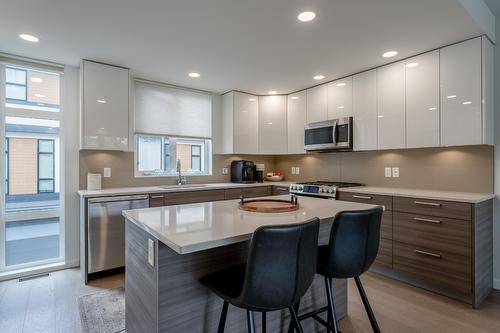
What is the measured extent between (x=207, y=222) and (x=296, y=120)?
3.19 metres

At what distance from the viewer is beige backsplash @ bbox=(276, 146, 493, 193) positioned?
9.07 ft

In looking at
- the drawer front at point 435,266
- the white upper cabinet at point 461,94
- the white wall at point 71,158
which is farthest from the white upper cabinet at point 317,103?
the white wall at point 71,158

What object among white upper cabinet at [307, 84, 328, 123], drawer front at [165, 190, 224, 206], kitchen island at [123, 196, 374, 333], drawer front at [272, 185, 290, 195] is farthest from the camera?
drawer front at [272, 185, 290, 195]

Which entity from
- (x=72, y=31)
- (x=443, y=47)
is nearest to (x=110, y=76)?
(x=72, y=31)

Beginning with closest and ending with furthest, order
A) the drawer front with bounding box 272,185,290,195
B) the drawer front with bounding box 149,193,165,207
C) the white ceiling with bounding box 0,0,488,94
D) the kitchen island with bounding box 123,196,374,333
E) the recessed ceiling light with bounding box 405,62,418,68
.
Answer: the kitchen island with bounding box 123,196,374,333, the white ceiling with bounding box 0,0,488,94, the recessed ceiling light with bounding box 405,62,418,68, the drawer front with bounding box 149,193,165,207, the drawer front with bounding box 272,185,290,195

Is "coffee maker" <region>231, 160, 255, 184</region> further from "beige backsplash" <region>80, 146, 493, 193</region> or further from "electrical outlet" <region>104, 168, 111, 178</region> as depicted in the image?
"electrical outlet" <region>104, 168, 111, 178</region>

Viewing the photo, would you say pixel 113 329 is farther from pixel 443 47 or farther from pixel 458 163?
pixel 443 47

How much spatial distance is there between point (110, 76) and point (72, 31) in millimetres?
815

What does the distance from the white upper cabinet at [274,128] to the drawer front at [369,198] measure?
1.53 m

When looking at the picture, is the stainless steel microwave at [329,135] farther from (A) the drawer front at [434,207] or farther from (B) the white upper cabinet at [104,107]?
(B) the white upper cabinet at [104,107]

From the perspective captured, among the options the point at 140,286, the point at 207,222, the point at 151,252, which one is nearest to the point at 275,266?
the point at 207,222

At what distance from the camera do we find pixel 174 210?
6.18ft

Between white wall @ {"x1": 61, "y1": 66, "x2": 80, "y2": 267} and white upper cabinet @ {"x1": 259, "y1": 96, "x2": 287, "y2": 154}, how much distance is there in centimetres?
261

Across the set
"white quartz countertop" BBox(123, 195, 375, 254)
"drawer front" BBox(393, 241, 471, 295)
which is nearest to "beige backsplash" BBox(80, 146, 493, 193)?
"drawer front" BBox(393, 241, 471, 295)
